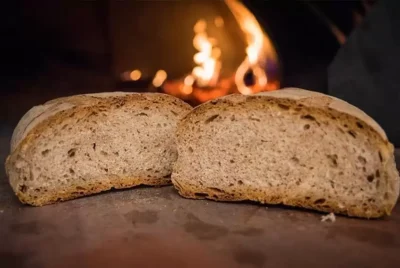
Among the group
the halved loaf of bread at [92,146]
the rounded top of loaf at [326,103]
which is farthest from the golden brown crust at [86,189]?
the rounded top of loaf at [326,103]

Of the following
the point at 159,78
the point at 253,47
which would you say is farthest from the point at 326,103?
the point at 159,78

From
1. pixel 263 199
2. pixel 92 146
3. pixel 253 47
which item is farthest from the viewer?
pixel 253 47

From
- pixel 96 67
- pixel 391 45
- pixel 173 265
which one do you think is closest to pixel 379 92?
pixel 391 45

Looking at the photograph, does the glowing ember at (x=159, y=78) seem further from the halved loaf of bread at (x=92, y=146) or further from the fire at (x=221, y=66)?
the halved loaf of bread at (x=92, y=146)

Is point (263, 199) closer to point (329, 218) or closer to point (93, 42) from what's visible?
point (329, 218)

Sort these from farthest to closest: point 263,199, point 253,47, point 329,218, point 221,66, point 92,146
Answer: point 221,66
point 253,47
point 92,146
point 263,199
point 329,218

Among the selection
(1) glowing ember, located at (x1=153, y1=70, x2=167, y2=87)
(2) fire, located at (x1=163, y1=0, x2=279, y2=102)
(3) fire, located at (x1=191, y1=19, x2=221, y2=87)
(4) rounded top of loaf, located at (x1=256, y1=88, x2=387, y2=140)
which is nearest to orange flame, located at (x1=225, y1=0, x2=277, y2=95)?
(2) fire, located at (x1=163, y1=0, x2=279, y2=102)

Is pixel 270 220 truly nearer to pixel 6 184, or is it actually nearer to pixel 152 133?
pixel 152 133

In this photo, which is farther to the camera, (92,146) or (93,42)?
(93,42)

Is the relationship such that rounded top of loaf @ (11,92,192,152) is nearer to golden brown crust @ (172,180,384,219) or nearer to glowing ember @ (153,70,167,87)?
golden brown crust @ (172,180,384,219)
